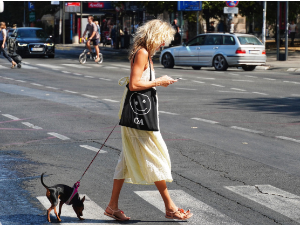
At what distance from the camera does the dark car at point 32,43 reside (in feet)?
111

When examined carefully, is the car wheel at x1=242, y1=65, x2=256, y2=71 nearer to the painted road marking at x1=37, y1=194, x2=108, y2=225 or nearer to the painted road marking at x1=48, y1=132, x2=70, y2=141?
the painted road marking at x1=48, y1=132, x2=70, y2=141

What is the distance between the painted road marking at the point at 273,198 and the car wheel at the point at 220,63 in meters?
19.4

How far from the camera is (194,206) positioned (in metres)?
5.58

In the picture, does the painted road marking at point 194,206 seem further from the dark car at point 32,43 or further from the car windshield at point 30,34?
the car windshield at point 30,34

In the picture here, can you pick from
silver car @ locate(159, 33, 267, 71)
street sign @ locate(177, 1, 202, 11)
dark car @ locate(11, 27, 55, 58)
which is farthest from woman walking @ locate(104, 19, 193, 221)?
street sign @ locate(177, 1, 202, 11)

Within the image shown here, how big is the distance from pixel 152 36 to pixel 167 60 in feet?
73.0

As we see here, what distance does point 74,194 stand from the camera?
16.7 ft

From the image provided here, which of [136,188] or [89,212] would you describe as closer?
[89,212]

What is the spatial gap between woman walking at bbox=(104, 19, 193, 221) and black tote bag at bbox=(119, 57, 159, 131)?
7 cm

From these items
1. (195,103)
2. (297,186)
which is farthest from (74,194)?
(195,103)

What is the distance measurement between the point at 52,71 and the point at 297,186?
61.5ft

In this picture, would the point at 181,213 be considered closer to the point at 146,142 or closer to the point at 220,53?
the point at 146,142

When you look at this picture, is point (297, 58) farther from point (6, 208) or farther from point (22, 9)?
point (22, 9)

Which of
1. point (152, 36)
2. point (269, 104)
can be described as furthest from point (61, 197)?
point (269, 104)
